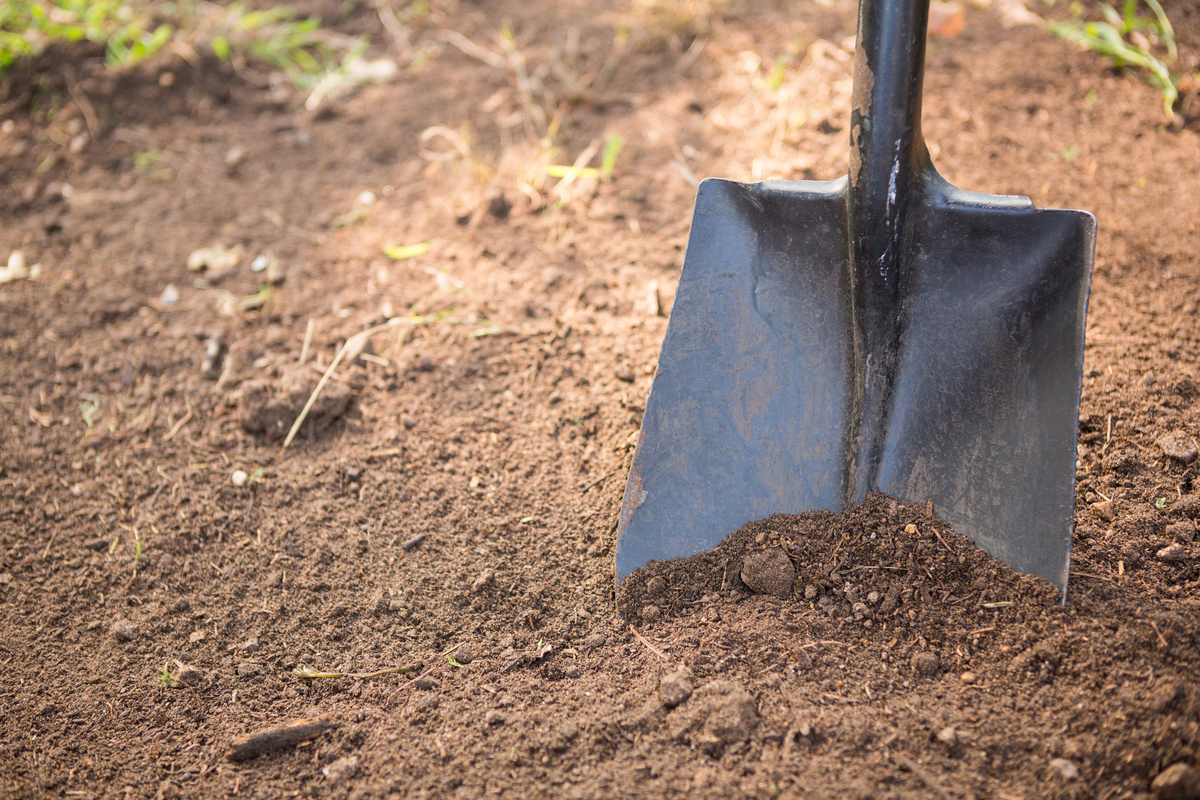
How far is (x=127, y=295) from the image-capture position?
2512 mm

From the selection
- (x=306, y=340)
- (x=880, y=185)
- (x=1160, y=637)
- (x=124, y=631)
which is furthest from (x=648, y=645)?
(x=306, y=340)

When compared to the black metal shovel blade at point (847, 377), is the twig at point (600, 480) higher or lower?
lower

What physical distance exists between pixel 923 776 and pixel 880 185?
1.04 m

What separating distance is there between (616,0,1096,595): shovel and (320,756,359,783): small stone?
596 millimetres

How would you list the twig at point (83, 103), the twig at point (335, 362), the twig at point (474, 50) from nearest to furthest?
1. the twig at point (335, 362)
2. the twig at point (83, 103)
3. the twig at point (474, 50)

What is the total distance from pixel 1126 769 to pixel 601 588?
3.02 feet

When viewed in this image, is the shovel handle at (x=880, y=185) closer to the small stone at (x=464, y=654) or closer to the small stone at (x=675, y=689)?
the small stone at (x=675, y=689)

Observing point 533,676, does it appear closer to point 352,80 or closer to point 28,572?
point 28,572

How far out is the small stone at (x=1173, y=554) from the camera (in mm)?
1435

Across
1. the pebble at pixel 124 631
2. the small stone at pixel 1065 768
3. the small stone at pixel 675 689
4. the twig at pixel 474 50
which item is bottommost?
the pebble at pixel 124 631

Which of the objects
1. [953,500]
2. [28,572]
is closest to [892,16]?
[953,500]

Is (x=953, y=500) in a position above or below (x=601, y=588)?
above

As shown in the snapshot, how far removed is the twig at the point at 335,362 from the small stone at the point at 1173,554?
1.93 m

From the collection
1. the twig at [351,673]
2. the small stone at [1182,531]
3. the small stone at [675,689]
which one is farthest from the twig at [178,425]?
the small stone at [1182,531]
